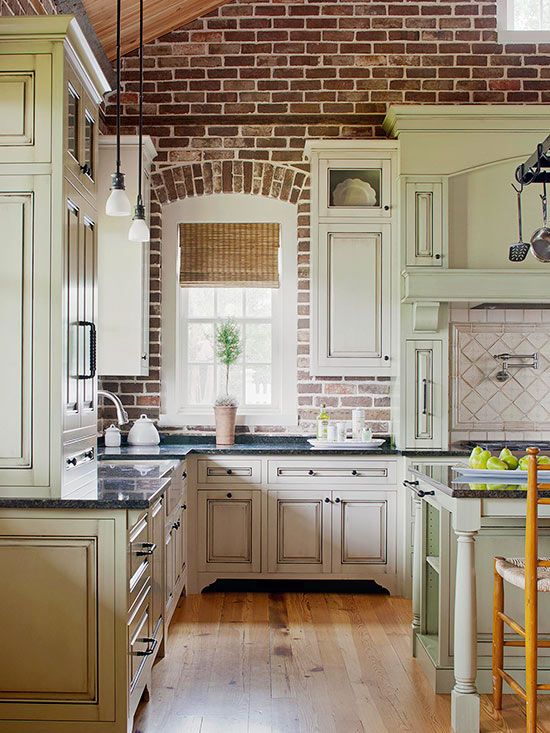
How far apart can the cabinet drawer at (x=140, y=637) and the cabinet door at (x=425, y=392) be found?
2.32m

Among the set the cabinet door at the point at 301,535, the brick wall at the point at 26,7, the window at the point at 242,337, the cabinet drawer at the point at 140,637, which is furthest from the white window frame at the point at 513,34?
the cabinet drawer at the point at 140,637

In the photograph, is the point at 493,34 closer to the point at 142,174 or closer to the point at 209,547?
the point at 142,174

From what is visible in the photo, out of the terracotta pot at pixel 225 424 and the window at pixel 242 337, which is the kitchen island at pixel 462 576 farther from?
the window at pixel 242 337

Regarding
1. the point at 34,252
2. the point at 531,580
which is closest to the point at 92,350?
the point at 34,252

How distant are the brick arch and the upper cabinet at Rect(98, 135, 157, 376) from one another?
48cm

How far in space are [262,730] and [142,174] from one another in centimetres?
329

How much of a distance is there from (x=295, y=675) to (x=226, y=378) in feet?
7.83

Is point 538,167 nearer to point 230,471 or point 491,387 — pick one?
point 491,387

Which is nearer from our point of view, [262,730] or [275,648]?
[262,730]

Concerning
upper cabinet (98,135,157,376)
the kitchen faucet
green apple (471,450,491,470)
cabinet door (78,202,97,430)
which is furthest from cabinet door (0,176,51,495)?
the kitchen faucet

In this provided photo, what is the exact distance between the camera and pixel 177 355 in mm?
5535

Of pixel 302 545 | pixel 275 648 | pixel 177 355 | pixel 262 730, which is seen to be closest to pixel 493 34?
pixel 177 355

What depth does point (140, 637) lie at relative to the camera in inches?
119

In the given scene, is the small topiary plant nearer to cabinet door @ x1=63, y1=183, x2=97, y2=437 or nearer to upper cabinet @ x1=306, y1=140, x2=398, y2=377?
upper cabinet @ x1=306, y1=140, x2=398, y2=377
